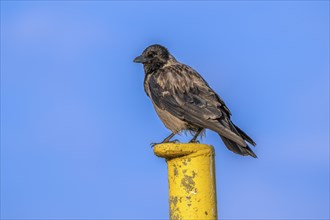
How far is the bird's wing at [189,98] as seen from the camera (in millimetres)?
10805

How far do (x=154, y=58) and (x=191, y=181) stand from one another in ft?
17.4

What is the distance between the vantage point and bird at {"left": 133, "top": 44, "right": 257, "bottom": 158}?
1058 cm

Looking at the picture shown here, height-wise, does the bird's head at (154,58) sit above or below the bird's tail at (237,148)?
above

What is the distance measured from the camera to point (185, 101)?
1145cm

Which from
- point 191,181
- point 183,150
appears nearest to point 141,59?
point 183,150

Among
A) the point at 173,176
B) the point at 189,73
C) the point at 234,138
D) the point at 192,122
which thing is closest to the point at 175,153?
the point at 173,176

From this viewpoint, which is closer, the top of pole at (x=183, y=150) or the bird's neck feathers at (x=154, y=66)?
the top of pole at (x=183, y=150)

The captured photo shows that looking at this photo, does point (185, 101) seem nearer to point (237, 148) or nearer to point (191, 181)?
point (237, 148)

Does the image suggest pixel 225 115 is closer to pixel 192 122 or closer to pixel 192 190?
pixel 192 122

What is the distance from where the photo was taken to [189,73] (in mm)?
12070

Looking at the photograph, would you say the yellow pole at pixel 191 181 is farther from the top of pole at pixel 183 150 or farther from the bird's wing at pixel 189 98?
the bird's wing at pixel 189 98

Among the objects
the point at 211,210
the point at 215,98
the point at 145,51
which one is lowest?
the point at 211,210

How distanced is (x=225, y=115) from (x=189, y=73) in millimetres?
1300

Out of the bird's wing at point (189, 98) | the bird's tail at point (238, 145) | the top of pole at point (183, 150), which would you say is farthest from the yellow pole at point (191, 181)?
the bird's wing at point (189, 98)
